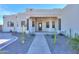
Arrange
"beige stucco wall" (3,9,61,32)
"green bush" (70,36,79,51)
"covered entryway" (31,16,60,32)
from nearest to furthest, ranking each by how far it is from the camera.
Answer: "green bush" (70,36,79,51), "beige stucco wall" (3,9,61,32), "covered entryway" (31,16,60,32)

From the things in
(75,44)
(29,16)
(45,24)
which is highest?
(29,16)

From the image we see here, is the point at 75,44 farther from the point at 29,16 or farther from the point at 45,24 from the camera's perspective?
the point at 29,16

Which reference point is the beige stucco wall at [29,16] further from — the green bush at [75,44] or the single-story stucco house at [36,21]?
the green bush at [75,44]

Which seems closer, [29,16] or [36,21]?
[36,21]

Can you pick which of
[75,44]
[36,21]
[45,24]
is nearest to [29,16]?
[36,21]

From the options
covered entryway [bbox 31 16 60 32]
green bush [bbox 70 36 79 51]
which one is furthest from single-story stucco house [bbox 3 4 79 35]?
green bush [bbox 70 36 79 51]

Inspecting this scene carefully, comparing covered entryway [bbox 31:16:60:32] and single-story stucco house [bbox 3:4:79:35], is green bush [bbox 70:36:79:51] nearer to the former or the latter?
single-story stucco house [bbox 3:4:79:35]

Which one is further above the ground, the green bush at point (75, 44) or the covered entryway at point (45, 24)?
the covered entryway at point (45, 24)

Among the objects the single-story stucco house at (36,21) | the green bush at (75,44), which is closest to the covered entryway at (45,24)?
the single-story stucco house at (36,21)

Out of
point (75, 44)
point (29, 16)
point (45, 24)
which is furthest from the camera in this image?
point (29, 16)
